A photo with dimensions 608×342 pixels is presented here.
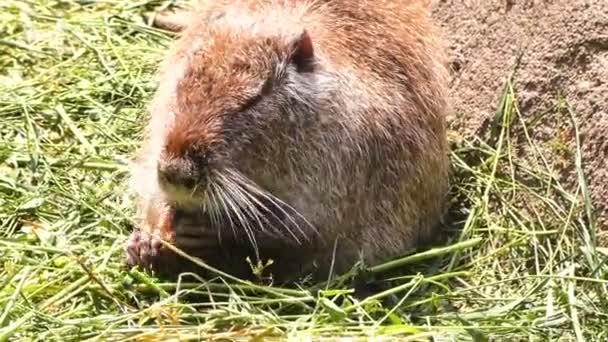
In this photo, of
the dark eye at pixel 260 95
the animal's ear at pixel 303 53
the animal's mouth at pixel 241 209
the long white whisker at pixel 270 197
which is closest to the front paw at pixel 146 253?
the animal's mouth at pixel 241 209

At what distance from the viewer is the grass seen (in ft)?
12.7

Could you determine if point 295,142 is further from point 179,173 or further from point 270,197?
point 179,173

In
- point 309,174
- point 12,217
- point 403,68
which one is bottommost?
point 12,217

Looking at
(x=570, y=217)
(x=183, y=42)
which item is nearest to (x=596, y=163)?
(x=570, y=217)

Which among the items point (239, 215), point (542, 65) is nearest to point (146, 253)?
point (239, 215)

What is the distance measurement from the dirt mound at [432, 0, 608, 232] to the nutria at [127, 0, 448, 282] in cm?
26

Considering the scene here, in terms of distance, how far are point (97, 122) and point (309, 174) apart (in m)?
1.40

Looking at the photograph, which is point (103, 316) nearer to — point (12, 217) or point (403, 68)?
point (12, 217)

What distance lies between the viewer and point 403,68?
14.9ft

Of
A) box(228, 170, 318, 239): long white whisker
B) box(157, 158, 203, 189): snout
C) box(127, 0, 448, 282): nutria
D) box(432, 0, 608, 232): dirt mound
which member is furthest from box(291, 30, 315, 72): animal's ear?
box(432, 0, 608, 232): dirt mound

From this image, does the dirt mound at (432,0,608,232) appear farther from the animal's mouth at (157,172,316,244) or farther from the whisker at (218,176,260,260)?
the whisker at (218,176,260,260)

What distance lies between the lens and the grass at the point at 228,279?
3863 mm

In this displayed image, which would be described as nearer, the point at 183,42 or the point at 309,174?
the point at 309,174

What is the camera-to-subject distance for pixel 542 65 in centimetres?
467
